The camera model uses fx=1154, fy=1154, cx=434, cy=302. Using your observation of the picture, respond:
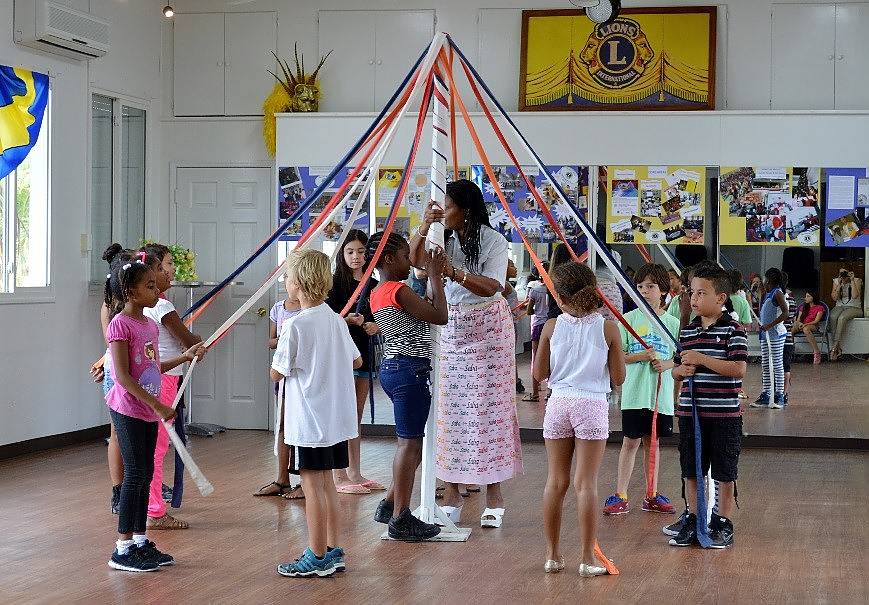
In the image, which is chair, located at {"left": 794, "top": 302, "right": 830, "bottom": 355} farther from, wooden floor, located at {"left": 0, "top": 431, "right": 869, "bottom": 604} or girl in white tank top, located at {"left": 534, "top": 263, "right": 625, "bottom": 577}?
girl in white tank top, located at {"left": 534, "top": 263, "right": 625, "bottom": 577}

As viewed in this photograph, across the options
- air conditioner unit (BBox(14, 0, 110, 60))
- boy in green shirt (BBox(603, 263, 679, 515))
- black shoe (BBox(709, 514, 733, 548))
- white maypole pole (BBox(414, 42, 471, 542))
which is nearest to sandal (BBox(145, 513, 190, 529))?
white maypole pole (BBox(414, 42, 471, 542))

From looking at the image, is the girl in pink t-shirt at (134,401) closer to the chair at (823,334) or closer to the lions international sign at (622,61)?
the lions international sign at (622,61)

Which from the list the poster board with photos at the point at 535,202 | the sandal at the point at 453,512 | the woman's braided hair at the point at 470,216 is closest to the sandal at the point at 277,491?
the sandal at the point at 453,512

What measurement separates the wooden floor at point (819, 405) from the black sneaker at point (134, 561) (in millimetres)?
4967

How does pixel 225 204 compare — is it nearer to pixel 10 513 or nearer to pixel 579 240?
pixel 579 240

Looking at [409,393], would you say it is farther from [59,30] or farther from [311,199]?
[59,30]

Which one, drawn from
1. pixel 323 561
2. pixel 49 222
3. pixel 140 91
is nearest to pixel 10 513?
pixel 323 561

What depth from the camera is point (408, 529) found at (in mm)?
5164

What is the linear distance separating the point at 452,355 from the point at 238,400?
4.13 meters

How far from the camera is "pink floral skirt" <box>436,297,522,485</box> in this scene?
5.40m

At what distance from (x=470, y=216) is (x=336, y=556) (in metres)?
Result: 1.70

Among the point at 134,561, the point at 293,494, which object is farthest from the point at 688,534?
the point at 134,561

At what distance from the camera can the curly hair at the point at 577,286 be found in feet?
15.0

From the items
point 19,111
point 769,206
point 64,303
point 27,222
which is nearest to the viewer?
point 19,111
